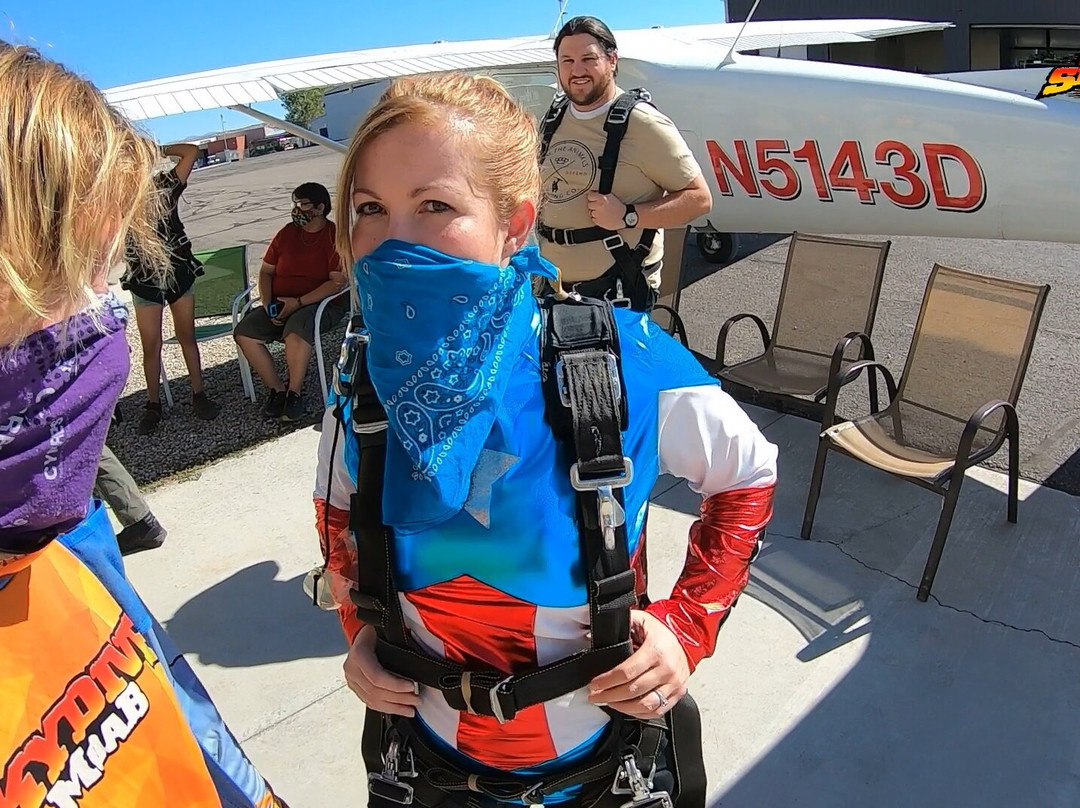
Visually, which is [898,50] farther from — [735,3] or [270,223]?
[270,223]

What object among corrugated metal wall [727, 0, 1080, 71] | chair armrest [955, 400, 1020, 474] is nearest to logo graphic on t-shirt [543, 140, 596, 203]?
chair armrest [955, 400, 1020, 474]

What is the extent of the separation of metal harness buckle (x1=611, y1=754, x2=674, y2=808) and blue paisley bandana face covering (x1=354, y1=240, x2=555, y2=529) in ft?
1.78

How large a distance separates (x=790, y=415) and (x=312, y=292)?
317 centimetres

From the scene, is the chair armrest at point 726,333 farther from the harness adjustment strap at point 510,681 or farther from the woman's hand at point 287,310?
the harness adjustment strap at point 510,681

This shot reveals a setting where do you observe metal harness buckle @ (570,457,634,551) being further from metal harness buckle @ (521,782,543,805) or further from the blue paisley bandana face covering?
metal harness buckle @ (521,782,543,805)

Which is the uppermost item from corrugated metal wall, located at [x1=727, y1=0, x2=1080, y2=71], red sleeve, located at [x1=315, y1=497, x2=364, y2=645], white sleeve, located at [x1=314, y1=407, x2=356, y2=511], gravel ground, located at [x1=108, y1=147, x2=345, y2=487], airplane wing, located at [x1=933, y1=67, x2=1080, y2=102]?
corrugated metal wall, located at [x1=727, y1=0, x2=1080, y2=71]

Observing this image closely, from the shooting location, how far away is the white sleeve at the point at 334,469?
131 centimetres

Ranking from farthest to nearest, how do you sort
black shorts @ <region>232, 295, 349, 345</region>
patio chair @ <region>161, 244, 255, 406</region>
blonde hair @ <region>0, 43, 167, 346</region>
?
patio chair @ <region>161, 244, 255, 406</region> → black shorts @ <region>232, 295, 349, 345</region> → blonde hair @ <region>0, 43, 167, 346</region>

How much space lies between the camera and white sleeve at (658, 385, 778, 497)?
3.89 feet

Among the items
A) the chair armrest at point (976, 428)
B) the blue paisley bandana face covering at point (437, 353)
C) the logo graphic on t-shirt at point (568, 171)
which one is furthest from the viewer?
the logo graphic on t-shirt at point (568, 171)

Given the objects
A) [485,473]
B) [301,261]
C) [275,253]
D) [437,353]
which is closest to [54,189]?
[437,353]

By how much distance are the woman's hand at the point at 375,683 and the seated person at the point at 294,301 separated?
434 cm

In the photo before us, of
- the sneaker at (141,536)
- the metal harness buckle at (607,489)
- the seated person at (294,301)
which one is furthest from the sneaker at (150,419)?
the metal harness buckle at (607,489)

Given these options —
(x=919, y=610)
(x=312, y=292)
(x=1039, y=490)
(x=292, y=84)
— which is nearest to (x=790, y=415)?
(x=1039, y=490)
